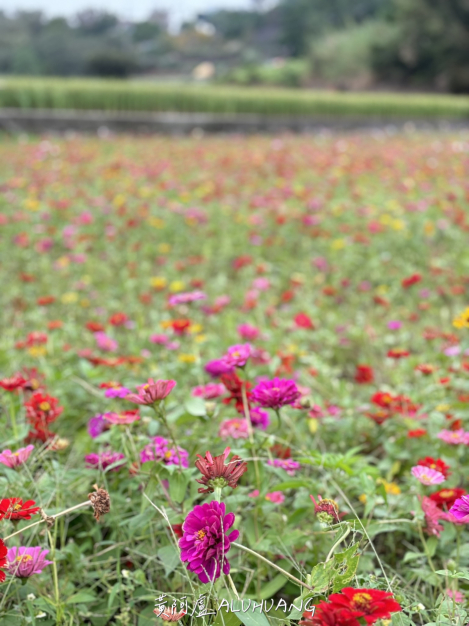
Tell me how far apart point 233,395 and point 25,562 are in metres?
0.41

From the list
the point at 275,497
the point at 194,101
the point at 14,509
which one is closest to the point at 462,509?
the point at 275,497

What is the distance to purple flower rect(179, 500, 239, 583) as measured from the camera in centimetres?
67

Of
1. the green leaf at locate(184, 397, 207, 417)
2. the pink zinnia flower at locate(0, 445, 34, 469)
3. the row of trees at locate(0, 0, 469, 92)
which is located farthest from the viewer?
the row of trees at locate(0, 0, 469, 92)

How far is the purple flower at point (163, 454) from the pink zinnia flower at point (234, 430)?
0.13 m

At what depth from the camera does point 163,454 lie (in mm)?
975

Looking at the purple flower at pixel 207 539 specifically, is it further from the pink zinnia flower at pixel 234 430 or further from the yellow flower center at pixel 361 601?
the pink zinnia flower at pixel 234 430

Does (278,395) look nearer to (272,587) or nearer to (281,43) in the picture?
(272,587)

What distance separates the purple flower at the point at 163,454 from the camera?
95 centimetres

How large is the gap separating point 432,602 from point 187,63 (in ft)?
144

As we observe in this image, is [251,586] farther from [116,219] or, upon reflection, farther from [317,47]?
[317,47]

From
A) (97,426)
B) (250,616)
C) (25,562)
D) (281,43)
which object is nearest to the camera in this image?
(250,616)

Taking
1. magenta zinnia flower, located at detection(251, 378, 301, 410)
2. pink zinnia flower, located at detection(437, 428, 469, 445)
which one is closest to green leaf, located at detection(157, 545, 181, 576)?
magenta zinnia flower, located at detection(251, 378, 301, 410)

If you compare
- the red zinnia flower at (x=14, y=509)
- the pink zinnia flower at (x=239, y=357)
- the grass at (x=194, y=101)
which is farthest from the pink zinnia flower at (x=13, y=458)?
the grass at (x=194, y=101)

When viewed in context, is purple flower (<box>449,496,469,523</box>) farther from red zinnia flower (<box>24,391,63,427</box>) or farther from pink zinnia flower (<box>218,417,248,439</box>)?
red zinnia flower (<box>24,391,63,427</box>)
